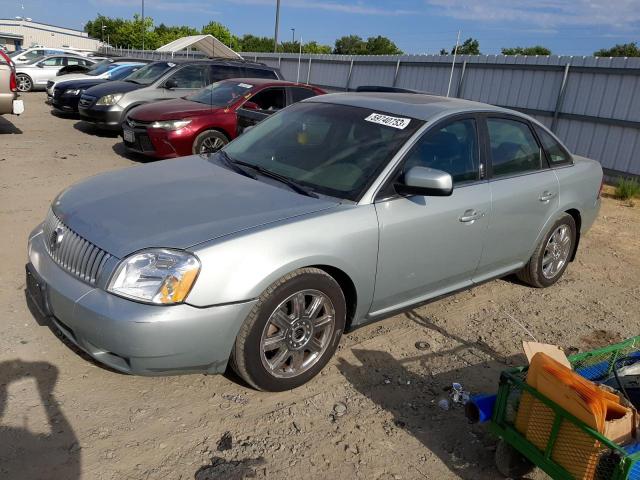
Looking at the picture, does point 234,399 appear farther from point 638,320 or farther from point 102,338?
point 638,320

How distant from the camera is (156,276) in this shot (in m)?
2.69

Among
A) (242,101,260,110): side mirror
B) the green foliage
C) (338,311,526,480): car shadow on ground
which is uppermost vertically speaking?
(242,101,260,110): side mirror

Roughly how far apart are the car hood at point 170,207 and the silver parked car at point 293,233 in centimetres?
1

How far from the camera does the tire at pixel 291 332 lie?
2912 mm

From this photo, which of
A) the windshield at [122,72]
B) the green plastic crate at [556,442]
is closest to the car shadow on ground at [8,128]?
the windshield at [122,72]

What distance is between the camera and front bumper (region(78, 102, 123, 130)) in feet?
35.1

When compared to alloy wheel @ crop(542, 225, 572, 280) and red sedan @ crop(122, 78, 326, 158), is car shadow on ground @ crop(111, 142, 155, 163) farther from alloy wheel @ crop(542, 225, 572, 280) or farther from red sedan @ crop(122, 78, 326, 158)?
alloy wheel @ crop(542, 225, 572, 280)

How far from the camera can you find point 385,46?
85.6 meters

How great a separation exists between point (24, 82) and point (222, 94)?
46.0ft

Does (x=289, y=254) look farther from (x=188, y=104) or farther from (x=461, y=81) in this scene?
(x=461, y=81)

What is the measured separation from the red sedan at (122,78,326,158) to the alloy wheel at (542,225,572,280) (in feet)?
15.9

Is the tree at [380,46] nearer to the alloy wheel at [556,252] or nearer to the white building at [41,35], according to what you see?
the white building at [41,35]

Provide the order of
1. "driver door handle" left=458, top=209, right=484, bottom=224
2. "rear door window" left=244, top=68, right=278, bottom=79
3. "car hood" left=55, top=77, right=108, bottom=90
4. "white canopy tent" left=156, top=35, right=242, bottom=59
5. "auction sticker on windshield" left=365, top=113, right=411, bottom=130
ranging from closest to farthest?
"auction sticker on windshield" left=365, top=113, right=411, bottom=130, "driver door handle" left=458, top=209, right=484, bottom=224, "rear door window" left=244, top=68, right=278, bottom=79, "car hood" left=55, top=77, right=108, bottom=90, "white canopy tent" left=156, top=35, right=242, bottom=59

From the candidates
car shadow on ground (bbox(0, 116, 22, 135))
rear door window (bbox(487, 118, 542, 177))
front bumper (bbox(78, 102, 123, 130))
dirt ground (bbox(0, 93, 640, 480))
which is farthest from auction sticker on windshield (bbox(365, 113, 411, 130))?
car shadow on ground (bbox(0, 116, 22, 135))
